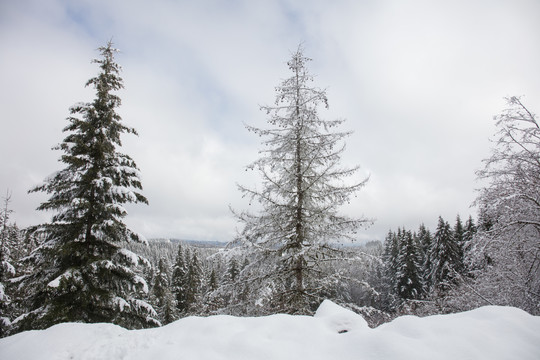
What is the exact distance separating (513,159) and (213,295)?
32.9ft

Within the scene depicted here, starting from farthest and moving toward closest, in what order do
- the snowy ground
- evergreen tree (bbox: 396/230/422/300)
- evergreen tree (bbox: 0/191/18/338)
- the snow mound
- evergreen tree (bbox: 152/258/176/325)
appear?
1. evergreen tree (bbox: 396/230/422/300)
2. evergreen tree (bbox: 152/258/176/325)
3. evergreen tree (bbox: 0/191/18/338)
4. the snow mound
5. the snowy ground

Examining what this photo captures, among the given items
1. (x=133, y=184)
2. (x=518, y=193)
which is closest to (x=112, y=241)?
(x=133, y=184)

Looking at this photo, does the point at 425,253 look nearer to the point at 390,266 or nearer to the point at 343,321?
the point at 390,266

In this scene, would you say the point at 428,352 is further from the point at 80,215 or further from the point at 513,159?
the point at 80,215

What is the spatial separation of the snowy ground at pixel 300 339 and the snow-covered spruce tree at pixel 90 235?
12.7 feet

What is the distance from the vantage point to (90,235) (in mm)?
8672

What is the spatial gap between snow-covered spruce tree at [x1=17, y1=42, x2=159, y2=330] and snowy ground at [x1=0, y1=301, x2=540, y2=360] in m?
3.87

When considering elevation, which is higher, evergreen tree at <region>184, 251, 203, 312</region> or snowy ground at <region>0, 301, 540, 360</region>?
snowy ground at <region>0, 301, 540, 360</region>

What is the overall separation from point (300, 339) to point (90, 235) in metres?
8.08

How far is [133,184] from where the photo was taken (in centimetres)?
958

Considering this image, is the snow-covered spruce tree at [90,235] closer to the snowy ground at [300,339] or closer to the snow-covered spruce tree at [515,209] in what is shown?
the snowy ground at [300,339]

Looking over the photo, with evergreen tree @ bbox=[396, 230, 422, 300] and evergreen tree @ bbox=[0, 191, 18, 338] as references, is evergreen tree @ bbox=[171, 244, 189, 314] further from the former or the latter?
evergreen tree @ bbox=[396, 230, 422, 300]

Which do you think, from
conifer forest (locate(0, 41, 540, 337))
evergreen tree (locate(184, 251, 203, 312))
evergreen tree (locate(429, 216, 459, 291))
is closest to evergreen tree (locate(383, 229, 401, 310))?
evergreen tree (locate(429, 216, 459, 291))

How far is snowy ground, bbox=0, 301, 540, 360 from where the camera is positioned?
3.21 metres
